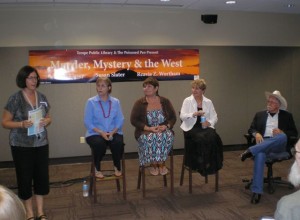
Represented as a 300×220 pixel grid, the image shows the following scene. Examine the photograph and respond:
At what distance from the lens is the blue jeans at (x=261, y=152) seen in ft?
12.8

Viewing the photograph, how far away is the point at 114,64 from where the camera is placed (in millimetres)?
5996

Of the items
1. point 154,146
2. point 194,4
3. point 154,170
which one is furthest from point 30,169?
point 194,4

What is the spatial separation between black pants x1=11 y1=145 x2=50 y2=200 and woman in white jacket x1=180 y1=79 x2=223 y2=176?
1.78 m

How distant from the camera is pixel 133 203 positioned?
396 cm

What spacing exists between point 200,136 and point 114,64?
2516mm

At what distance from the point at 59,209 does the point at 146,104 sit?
1615 mm

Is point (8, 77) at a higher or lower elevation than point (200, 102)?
higher

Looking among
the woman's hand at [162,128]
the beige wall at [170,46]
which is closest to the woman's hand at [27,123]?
the woman's hand at [162,128]

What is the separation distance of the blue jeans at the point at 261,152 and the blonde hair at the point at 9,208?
3.34m

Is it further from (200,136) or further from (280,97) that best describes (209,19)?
(200,136)

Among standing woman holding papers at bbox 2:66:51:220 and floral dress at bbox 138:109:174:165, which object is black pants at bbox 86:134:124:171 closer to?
floral dress at bbox 138:109:174:165

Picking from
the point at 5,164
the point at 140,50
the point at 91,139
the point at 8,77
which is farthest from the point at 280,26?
the point at 5,164

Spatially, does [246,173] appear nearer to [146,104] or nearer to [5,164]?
[146,104]

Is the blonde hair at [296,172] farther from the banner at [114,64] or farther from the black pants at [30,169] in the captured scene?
the banner at [114,64]
